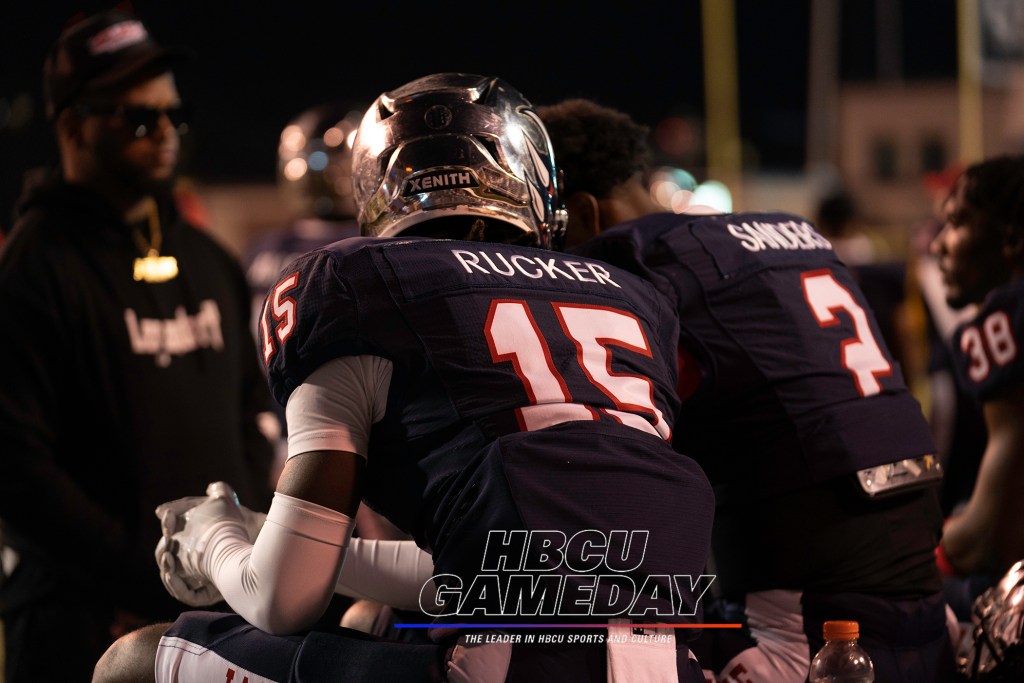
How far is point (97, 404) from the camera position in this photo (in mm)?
3811

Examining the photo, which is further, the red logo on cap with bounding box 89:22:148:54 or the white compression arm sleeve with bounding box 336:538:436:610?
the red logo on cap with bounding box 89:22:148:54

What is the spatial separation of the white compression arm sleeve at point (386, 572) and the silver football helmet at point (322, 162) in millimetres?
4165

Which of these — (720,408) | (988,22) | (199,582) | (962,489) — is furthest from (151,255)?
(988,22)

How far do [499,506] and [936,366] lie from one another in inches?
201

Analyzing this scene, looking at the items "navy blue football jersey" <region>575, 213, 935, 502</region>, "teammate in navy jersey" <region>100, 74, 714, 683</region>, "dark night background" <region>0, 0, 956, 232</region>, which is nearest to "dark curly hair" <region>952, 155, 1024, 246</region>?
"navy blue football jersey" <region>575, 213, 935, 502</region>

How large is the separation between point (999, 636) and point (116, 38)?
321cm

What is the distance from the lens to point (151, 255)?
4109 millimetres

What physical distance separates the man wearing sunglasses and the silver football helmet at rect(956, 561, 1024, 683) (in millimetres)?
2253

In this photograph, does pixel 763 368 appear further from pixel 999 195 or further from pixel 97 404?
pixel 97 404

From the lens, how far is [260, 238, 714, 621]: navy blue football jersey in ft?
7.22

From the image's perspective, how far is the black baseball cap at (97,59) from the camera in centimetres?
407

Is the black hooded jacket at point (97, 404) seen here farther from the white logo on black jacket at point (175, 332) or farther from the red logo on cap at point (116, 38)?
the red logo on cap at point (116, 38)

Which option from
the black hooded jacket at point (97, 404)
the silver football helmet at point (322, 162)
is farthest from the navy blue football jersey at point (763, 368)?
the silver football helmet at point (322, 162)

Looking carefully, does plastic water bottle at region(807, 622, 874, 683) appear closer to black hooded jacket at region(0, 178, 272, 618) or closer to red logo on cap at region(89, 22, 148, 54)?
black hooded jacket at region(0, 178, 272, 618)
